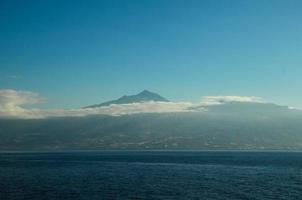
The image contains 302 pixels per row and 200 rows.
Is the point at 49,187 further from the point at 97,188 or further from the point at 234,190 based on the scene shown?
the point at 234,190

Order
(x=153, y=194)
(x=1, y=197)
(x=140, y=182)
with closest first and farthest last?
(x=1, y=197) → (x=153, y=194) → (x=140, y=182)

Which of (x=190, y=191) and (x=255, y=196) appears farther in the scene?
(x=190, y=191)

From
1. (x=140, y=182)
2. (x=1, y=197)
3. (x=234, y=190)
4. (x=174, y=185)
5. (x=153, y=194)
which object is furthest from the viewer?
(x=140, y=182)

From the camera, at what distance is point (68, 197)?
112m

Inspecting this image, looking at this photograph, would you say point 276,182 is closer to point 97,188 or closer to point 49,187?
point 97,188

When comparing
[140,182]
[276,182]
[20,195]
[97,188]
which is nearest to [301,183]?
[276,182]

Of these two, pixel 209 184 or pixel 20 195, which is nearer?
pixel 20 195

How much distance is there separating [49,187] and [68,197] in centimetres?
2426

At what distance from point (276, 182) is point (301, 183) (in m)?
7.87

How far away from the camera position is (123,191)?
406 feet

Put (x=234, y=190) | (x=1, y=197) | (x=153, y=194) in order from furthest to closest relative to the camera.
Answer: (x=234, y=190)
(x=153, y=194)
(x=1, y=197)

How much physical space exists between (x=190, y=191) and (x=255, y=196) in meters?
18.4

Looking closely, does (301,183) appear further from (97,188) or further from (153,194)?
(97,188)

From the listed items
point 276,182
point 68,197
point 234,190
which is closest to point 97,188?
point 68,197
